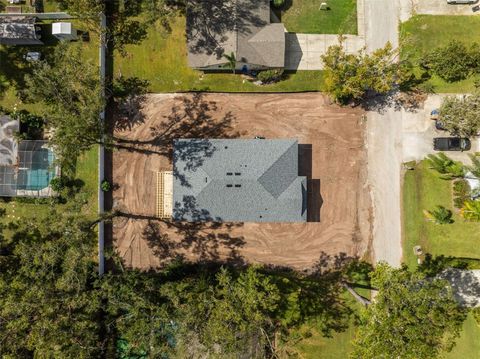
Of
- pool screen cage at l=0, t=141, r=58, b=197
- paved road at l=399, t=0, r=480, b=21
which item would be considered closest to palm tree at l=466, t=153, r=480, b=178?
paved road at l=399, t=0, r=480, b=21

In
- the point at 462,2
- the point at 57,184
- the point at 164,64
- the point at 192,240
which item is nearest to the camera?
the point at 57,184

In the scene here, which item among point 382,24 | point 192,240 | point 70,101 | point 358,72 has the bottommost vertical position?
point 192,240

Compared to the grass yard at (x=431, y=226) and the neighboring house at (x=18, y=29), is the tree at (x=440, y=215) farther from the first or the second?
the neighboring house at (x=18, y=29)

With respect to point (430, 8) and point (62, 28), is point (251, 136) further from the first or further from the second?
point (430, 8)

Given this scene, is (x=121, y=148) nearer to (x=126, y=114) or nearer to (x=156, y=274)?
(x=126, y=114)

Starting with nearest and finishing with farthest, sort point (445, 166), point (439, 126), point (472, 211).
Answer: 1. point (472, 211)
2. point (445, 166)
3. point (439, 126)

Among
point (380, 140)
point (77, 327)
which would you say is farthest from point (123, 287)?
point (380, 140)

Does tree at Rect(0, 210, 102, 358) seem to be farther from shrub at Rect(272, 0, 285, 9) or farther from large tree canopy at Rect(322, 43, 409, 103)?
shrub at Rect(272, 0, 285, 9)

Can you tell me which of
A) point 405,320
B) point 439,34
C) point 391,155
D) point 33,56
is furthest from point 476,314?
point 33,56
